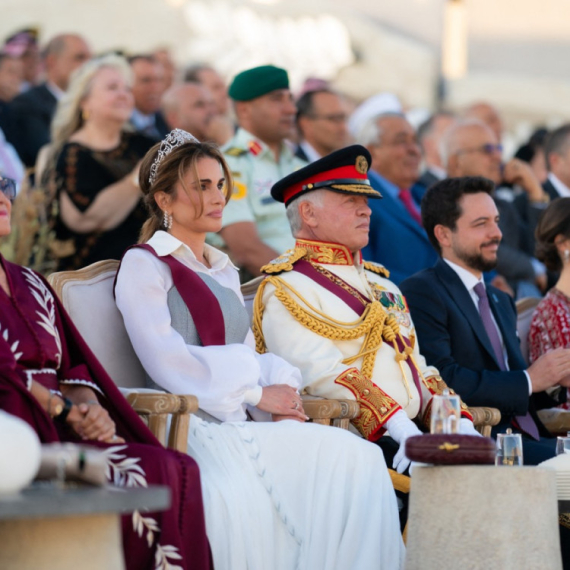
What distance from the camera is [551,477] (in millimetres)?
3879

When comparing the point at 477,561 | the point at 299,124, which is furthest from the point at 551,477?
the point at 299,124

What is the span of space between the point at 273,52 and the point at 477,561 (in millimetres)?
13667

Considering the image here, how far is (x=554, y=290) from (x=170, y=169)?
2.28 meters

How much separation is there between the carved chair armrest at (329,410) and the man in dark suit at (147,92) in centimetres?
461

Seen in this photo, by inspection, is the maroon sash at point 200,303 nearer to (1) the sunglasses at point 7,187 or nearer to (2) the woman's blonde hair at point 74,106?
(1) the sunglasses at point 7,187

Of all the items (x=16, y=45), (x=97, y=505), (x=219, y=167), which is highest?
(x=16, y=45)

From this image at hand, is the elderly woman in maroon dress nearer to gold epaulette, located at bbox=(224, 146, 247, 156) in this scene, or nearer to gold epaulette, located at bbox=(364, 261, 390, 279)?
gold epaulette, located at bbox=(364, 261, 390, 279)

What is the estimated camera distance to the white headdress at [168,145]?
4.75m

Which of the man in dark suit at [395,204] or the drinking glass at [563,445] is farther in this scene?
the man in dark suit at [395,204]

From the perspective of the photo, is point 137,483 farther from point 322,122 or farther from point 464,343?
point 322,122

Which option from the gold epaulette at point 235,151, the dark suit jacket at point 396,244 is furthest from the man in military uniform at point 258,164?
the dark suit jacket at point 396,244

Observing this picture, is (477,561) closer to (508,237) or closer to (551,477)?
(551,477)

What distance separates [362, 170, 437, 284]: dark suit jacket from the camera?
22.3ft

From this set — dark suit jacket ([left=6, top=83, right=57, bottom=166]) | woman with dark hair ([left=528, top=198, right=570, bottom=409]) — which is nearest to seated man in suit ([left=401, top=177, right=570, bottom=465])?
woman with dark hair ([left=528, top=198, right=570, bottom=409])
